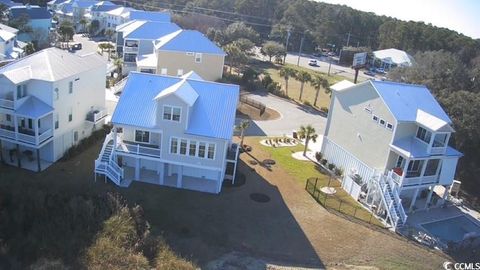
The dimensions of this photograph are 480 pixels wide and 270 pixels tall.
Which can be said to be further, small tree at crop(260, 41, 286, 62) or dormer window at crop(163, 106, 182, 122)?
small tree at crop(260, 41, 286, 62)

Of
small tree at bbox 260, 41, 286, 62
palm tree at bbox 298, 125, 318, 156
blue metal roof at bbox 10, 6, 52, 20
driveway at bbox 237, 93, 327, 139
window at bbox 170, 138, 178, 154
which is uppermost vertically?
blue metal roof at bbox 10, 6, 52, 20

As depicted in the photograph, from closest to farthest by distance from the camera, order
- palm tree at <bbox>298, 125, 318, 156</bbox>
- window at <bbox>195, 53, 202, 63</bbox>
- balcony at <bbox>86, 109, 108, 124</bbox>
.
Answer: balcony at <bbox>86, 109, 108, 124</bbox> < palm tree at <bbox>298, 125, 318, 156</bbox> < window at <bbox>195, 53, 202, 63</bbox>

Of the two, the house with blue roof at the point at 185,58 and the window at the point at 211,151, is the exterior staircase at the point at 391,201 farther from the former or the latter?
the house with blue roof at the point at 185,58

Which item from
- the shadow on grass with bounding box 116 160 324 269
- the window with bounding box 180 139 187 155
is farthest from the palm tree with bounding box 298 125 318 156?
the window with bounding box 180 139 187 155

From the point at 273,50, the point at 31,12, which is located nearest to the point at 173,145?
the point at 31,12

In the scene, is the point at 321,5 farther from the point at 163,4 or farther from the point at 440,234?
the point at 440,234

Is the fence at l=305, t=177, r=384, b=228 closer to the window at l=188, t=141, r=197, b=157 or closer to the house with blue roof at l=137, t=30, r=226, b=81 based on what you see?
the window at l=188, t=141, r=197, b=157
